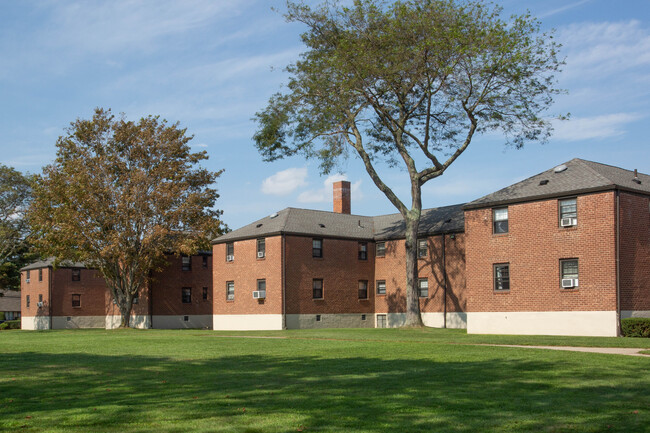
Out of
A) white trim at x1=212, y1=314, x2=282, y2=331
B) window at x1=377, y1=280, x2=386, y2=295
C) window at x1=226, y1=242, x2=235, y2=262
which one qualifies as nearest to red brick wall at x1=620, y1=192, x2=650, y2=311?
window at x1=377, y1=280, x2=386, y2=295

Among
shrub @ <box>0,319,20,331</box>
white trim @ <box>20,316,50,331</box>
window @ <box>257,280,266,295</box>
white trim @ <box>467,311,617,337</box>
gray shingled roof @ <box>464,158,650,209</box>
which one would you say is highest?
gray shingled roof @ <box>464,158,650,209</box>

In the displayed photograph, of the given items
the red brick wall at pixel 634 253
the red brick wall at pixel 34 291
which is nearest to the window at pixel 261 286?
the red brick wall at pixel 634 253

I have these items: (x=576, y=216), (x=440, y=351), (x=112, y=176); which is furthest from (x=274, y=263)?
(x=440, y=351)

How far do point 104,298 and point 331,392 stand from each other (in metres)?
57.6

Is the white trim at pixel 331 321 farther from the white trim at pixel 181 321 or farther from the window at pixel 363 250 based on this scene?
the white trim at pixel 181 321

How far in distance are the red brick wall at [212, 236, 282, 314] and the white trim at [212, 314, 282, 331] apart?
28cm

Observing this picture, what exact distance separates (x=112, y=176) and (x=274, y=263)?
13.1m

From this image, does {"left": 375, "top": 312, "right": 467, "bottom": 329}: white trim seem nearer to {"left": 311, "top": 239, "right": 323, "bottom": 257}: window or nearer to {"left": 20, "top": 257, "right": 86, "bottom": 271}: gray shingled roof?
{"left": 311, "top": 239, "right": 323, "bottom": 257}: window

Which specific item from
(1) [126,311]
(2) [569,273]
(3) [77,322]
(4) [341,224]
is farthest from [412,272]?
(3) [77,322]

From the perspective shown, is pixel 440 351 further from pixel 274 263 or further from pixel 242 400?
pixel 274 263

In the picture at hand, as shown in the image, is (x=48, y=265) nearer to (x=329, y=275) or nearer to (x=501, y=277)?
(x=329, y=275)

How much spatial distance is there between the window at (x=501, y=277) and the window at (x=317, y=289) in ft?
47.9

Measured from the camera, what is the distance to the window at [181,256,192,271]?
5775 centimetres

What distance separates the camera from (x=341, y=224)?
4834 centimetres
